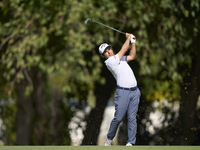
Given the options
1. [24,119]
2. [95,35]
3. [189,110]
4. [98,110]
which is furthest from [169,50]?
[24,119]

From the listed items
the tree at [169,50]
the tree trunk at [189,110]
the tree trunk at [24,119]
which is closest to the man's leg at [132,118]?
the tree at [169,50]

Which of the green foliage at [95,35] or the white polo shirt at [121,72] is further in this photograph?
the green foliage at [95,35]

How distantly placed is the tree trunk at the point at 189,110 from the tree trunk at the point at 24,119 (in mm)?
4554

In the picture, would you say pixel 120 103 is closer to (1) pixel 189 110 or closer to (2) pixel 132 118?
(2) pixel 132 118

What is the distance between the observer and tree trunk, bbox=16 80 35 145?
38.6 feet

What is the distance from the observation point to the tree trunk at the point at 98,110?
9453 mm

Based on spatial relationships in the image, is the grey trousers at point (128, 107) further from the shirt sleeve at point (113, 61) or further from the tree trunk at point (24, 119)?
the tree trunk at point (24, 119)

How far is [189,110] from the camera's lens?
9141mm

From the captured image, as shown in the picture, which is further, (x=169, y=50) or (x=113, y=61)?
(x=169, y=50)

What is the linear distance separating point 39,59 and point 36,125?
135 inches

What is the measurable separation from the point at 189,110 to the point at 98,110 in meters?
2.07

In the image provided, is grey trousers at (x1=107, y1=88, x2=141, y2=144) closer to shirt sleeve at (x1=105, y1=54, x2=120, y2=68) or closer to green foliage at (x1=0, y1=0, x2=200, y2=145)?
shirt sleeve at (x1=105, y1=54, x2=120, y2=68)

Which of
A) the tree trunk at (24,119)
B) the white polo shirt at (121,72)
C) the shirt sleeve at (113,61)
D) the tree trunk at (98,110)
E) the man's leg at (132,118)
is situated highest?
the shirt sleeve at (113,61)

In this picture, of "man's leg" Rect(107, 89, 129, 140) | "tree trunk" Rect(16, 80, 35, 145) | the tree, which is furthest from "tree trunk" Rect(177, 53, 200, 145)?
"tree trunk" Rect(16, 80, 35, 145)
